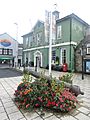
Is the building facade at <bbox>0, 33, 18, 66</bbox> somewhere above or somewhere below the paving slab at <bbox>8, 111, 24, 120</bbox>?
above

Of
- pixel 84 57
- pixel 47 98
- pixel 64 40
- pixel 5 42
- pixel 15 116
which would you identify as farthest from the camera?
pixel 5 42

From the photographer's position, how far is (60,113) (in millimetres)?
3738

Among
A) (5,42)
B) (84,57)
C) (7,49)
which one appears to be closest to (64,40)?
(84,57)

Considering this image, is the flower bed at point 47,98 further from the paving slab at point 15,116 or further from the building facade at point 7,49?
the building facade at point 7,49

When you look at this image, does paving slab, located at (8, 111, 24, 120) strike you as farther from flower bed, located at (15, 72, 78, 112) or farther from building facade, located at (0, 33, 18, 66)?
building facade, located at (0, 33, 18, 66)

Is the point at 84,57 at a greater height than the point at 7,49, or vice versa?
the point at 7,49

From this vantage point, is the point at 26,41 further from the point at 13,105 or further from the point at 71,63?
the point at 13,105

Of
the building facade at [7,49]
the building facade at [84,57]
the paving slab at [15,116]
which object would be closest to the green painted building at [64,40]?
the building facade at [84,57]

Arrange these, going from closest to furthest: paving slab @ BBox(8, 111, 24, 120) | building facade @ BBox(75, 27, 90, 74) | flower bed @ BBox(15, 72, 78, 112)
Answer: paving slab @ BBox(8, 111, 24, 120) → flower bed @ BBox(15, 72, 78, 112) → building facade @ BBox(75, 27, 90, 74)

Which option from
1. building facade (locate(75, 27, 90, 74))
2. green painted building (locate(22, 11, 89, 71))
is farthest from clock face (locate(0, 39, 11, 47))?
building facade (locate(75, 27, 90, 74))

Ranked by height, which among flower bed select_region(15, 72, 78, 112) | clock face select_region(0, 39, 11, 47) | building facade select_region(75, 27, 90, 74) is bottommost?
flower bed select_region(15, 72, 78, 112)

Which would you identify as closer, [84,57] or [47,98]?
[47,98]

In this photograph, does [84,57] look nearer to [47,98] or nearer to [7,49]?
[47,98]

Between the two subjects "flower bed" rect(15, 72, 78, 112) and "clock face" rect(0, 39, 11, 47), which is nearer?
"flower bed" rect(15, 72, 78, 112)
